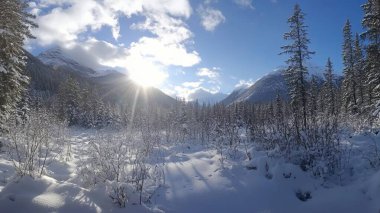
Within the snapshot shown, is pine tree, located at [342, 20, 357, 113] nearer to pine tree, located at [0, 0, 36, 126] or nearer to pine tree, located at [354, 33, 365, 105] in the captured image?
pine tree, located at [354, 33, 365, 105]

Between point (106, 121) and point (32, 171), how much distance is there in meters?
60.7

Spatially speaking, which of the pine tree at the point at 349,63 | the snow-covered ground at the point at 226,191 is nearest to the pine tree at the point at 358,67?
the pine tree at the point at 349,63

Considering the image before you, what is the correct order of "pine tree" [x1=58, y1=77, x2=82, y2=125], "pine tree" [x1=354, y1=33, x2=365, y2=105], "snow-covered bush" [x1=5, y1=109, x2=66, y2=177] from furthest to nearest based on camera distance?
"pine tree" [x1=58, y1=77, x2=82, y2=125]
"pine tree" [x1=354, y1=33, x2=365, y2=105]
"snow-covered bush" [x1=5, y1=109, x2=66, y2=177]

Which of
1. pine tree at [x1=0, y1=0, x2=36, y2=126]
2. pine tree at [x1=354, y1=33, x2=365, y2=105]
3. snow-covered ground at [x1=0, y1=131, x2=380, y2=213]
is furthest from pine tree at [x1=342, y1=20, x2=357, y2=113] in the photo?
pine tree at [x1=0, y1=0, x2=36, y2=126]

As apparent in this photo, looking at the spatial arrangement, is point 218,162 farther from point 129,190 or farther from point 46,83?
point 46,83

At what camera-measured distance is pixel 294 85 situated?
29.7 m

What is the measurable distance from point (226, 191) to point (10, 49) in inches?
428

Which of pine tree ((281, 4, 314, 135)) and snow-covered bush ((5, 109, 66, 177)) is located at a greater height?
pine tree ((281, 4, 314, 135))

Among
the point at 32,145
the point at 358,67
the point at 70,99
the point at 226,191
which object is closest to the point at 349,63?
the point at 358,67

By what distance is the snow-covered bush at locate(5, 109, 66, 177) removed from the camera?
8.68 metres

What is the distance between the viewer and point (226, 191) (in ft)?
32.2

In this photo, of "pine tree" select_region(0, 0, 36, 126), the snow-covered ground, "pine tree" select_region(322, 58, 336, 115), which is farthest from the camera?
"pine tree" select_region(322, 58, 336, 115)

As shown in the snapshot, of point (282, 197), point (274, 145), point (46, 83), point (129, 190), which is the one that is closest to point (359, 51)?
point (274, 145)

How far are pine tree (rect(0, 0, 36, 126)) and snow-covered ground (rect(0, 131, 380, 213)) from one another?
15.0ft
